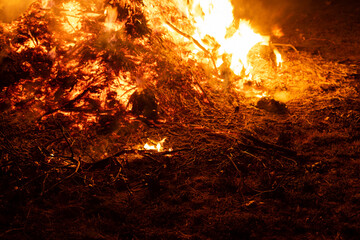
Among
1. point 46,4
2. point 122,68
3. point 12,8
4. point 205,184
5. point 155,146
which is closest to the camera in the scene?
point 205,184

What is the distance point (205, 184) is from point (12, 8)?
5263mm

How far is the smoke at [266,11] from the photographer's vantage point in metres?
7.84

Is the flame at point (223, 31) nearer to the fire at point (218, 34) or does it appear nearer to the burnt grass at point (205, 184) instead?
the fire at point (218, 34)

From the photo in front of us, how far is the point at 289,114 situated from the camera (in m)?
4.16

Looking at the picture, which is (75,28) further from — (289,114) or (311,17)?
(311,17)

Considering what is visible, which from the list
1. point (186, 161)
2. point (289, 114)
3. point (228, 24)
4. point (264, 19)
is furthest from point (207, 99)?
point (264, 19)

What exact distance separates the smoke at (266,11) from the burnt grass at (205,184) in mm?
4652

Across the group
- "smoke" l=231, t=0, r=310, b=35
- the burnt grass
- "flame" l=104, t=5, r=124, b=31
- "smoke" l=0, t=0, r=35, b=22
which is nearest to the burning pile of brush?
"flame" l=104, t=5, r=124, b=31

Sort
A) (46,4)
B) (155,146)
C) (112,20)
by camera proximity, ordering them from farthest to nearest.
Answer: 1. (46,4)
2. (112,20)
3. (155,146)

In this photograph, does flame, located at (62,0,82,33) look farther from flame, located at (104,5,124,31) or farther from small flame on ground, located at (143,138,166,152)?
small flame on ground, located at (143,138,166,152)

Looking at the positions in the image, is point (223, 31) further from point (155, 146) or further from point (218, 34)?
point (155, 146)

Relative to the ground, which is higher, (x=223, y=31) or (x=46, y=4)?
(x=223, y=31)

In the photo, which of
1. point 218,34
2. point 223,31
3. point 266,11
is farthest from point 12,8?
point 266,11

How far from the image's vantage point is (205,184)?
2877mm
